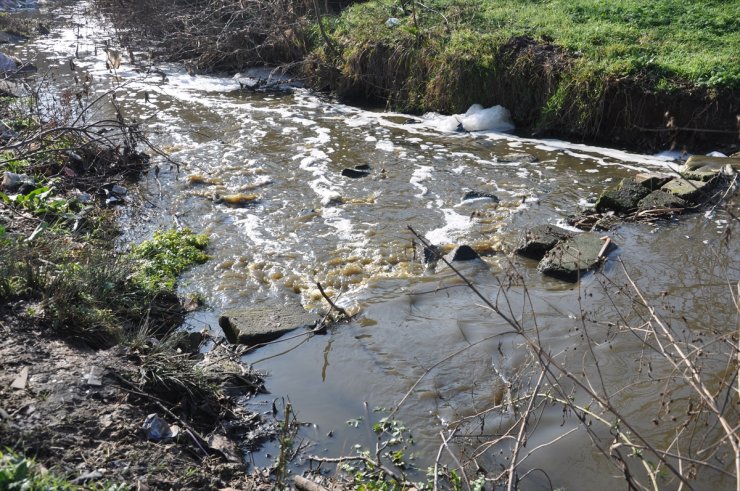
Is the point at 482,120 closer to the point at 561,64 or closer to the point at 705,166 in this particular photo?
the point at 561,64

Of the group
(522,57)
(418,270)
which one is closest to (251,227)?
(418,270)

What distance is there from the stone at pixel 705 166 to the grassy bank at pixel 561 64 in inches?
15.0

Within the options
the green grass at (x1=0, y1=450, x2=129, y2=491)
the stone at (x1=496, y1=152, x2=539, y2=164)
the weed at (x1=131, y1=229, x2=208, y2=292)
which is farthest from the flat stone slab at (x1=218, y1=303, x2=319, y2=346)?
the stone at (x1=496, y1=152, x2=539, y2=164)

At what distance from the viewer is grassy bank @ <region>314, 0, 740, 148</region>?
27.3 ft

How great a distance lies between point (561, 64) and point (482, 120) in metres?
1.27

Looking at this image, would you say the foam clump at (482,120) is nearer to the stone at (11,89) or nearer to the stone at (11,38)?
the stone at (11,89)

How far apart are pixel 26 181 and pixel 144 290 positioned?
2432 millimetres

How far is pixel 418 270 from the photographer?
594 centimetres

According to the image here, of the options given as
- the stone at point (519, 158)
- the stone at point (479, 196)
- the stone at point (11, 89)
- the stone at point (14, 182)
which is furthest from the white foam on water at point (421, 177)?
the stone at point (11, 89)

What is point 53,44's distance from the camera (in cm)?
1549

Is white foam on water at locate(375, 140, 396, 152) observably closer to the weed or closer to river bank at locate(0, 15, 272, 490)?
the weed

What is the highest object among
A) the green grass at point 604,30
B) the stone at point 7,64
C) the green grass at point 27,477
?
the green grass at point 604,30

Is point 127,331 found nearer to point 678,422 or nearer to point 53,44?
point 678,422

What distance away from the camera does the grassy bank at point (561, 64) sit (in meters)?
8.34
